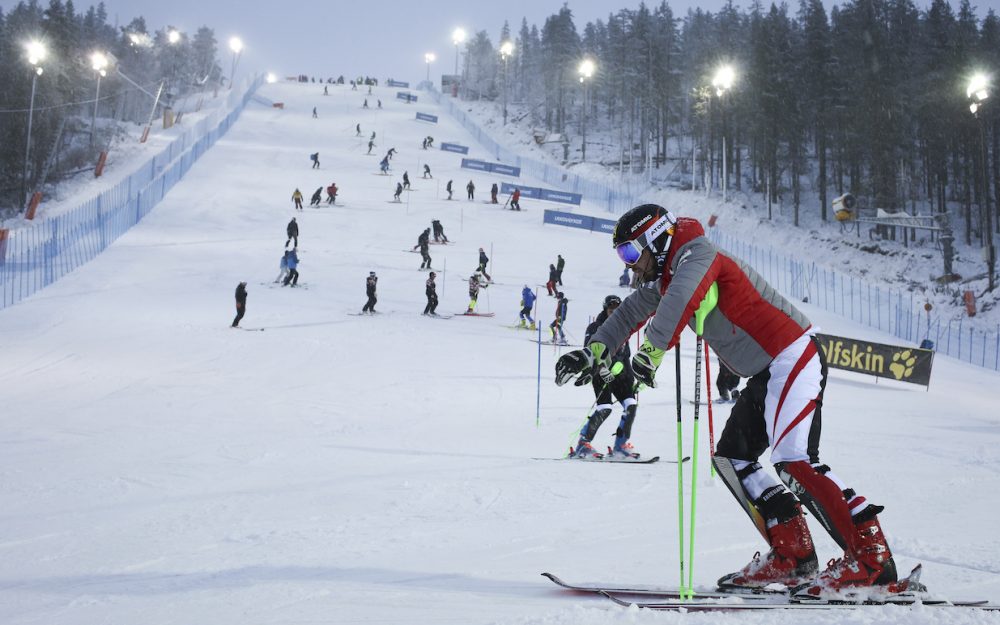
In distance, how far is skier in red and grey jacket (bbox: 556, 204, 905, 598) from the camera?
2980 millimetres

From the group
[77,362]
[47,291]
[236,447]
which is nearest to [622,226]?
[236,447]

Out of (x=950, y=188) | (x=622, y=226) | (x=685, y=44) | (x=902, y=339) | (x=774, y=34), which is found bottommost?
(x=902, y=339)

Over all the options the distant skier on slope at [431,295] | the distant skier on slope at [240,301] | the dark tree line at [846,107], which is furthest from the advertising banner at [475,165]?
the distant skier on slope at [240,301]

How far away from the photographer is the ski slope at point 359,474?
339 centimetres

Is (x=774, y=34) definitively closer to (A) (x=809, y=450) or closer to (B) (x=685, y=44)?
(B) (x=685, y=44)

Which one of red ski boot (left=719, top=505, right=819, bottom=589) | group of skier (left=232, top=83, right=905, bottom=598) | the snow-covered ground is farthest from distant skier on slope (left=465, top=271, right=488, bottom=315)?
the snow-covered ground

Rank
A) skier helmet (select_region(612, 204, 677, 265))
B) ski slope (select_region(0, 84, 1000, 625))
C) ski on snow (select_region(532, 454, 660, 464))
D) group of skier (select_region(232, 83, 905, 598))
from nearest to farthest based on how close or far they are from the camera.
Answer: group of skier (select_region(232, 83, 905, 598))
skier helmet (select_region(612, 204, 677, 265))
ski slope (select_region(0, 84, 1000, 625))
ski on snow (select_region(532, 454, 660, 464))

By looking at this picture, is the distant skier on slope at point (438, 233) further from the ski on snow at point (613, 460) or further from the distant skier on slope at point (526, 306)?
the ski on snow at point (613, 460)

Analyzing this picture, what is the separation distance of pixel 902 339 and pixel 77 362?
24.6 m

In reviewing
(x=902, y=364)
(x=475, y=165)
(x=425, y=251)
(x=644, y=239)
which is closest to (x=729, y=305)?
(x=644, y=239)

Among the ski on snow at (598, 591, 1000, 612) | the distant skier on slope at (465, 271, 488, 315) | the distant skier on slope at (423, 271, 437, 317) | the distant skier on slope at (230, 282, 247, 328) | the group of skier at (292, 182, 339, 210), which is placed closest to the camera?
the ski on snow at (598, 591, 1000, 612)

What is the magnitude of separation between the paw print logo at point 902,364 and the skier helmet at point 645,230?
14.2 m

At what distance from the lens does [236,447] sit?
7.46 meters

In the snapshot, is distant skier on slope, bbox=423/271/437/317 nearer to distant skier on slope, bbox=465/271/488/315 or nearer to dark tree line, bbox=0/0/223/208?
distant skier on slope, bbox=465/271/488/315
